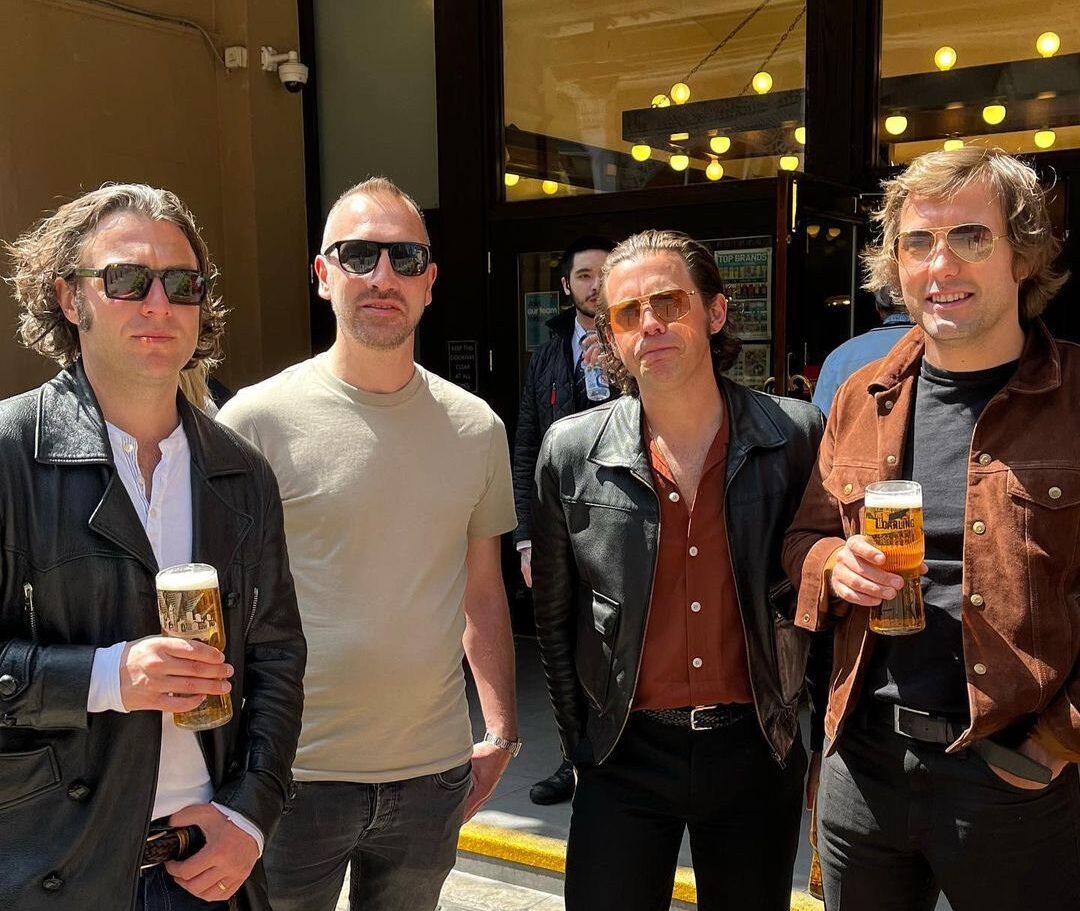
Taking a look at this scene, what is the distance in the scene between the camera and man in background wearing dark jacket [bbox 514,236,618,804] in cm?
521

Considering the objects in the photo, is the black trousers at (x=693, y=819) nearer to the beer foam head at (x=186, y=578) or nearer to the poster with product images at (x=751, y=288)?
the beer foam head at (x=186, y=578)

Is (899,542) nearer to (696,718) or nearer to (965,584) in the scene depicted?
(965,584)

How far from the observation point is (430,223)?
25.6 feet

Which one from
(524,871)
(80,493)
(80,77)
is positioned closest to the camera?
(80,493)

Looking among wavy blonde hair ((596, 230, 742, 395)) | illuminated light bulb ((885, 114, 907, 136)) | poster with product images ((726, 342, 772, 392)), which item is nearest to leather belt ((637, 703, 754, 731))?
wavy blonde hair ((596, 230, 742, 395))

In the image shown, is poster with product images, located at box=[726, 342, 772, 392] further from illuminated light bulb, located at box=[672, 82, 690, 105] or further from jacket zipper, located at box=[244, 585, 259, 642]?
jacket zipper, located at box=[244, 585, 259, 642]

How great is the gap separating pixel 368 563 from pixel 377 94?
5.88 m

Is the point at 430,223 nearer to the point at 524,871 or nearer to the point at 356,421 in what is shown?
the point at 524,871

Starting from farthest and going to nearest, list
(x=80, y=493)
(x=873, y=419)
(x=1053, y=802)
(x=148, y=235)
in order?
1. (x=873, y=419)
2. (x=1053, y=802)
3. (x=148, y=235)
4. (x=80, y=493)

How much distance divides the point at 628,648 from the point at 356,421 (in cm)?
83

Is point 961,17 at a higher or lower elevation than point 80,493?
higher

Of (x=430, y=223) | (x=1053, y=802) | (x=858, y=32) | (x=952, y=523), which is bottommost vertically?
(x=1053, y=802)

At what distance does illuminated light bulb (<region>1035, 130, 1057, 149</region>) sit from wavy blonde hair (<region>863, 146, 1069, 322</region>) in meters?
3.73

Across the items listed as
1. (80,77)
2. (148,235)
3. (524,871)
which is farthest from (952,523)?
(80,77)
